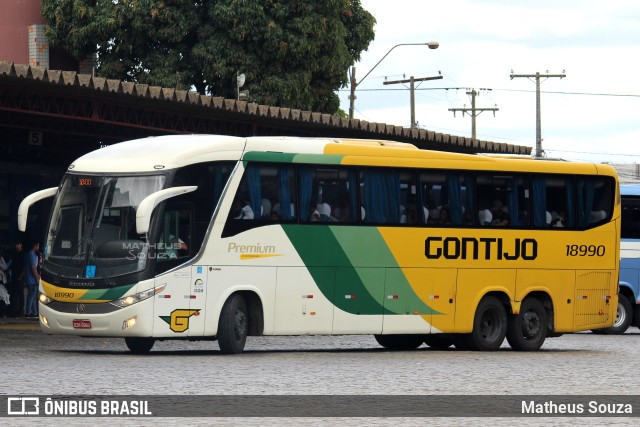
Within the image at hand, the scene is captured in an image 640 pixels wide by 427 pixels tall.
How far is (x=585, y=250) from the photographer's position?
1023 inches

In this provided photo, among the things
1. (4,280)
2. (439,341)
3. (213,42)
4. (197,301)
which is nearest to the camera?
(197,301)

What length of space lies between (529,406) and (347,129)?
74.6ft

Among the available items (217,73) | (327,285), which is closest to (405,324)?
(327,285)

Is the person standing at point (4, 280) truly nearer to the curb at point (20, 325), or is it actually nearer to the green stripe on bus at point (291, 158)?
the curb at point (20, 325)

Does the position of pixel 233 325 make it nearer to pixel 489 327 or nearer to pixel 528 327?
pixel 489 327

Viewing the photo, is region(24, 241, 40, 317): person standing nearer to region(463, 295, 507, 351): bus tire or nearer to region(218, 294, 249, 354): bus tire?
region(218, 294, 249, 354): bus tire

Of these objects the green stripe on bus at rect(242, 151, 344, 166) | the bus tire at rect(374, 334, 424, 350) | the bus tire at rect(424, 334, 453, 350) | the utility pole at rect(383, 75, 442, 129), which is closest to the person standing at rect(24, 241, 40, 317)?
the bus tire at rect(374, 334, 424, 350)

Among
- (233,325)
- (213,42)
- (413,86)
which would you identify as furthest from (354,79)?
(233,325)

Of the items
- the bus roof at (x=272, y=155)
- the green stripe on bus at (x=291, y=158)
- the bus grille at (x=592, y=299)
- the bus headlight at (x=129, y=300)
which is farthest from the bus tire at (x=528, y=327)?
the bus headlight at (x=129, y=300)

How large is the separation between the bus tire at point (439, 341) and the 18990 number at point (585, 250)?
A: 2687mm

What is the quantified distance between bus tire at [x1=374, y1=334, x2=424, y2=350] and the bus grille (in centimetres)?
297

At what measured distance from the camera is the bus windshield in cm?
2098

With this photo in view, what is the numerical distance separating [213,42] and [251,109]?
65.5ft

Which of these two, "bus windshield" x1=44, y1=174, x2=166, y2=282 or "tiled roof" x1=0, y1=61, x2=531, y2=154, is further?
"tiled roof" x1=0, y1=61, x2=531, y2=154
